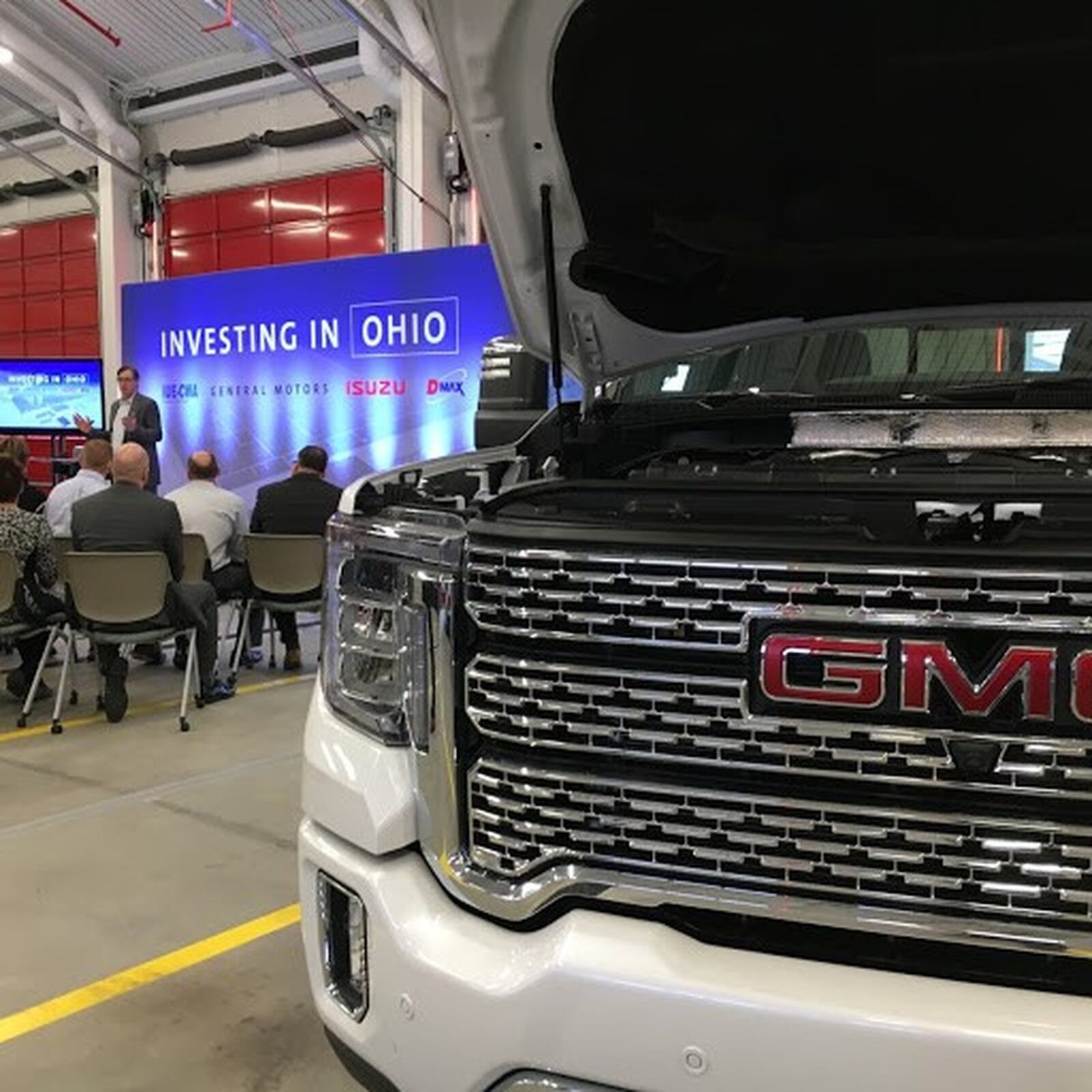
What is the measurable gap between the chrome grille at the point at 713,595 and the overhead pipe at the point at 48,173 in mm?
16233

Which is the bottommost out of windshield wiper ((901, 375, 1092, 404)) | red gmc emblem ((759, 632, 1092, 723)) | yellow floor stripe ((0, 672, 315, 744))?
yellow floor stripe ((0, 672, 315, 744))

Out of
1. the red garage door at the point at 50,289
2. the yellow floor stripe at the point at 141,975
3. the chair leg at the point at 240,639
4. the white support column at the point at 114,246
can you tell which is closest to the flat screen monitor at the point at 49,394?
the white support column at the point at 114,246

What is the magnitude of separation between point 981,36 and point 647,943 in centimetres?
175

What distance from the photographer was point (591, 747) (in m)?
1.53

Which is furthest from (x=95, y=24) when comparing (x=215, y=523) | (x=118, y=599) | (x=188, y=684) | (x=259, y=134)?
(x=188, y=684)

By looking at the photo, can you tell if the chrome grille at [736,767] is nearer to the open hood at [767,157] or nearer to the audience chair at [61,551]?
the open hood at [767,157]

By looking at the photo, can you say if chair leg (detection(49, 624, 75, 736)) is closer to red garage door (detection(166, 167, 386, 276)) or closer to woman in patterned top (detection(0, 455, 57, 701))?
woman in patterned top (detection(0, 455, 57, 701))

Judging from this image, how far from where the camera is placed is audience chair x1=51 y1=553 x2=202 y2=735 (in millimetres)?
5344

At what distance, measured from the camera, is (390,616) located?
1.79 meters

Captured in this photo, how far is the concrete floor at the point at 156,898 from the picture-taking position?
99.0 inches

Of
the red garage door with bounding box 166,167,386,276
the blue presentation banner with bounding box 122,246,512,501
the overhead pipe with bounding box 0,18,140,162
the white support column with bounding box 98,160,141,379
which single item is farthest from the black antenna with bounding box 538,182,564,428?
the white support column with bounding box 98,160,141,379

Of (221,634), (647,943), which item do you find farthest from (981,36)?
(221,634)

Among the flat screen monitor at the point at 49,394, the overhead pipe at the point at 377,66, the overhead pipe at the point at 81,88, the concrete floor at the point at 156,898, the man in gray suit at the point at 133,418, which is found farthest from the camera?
the overhead pipe at the point at 81,88

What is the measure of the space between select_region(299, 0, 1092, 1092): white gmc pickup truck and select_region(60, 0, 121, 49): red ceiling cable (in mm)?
13210
